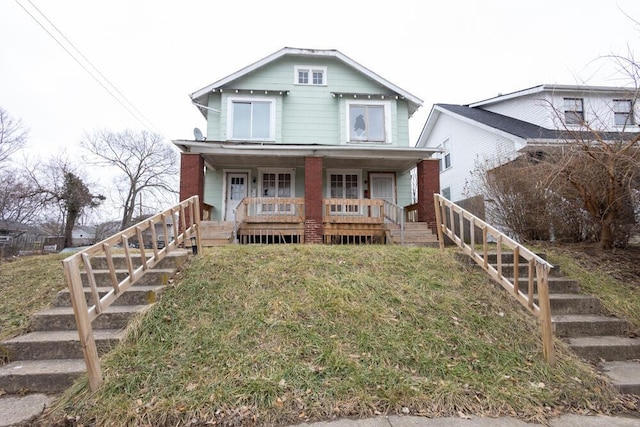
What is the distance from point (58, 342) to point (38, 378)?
45 cm

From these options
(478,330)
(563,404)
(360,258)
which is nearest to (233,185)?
(360,258)

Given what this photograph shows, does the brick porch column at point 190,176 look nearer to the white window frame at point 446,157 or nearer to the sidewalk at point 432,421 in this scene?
the sidewalk at point 432,421

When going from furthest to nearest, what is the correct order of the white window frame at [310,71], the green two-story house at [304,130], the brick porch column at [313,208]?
the white window frame at [310,71] < the green two-story house at [304,130] < the brick porch column at [313,208]

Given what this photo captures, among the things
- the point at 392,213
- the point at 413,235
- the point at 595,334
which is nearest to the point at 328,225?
the point at 392,213

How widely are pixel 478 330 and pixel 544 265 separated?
1.13 metres

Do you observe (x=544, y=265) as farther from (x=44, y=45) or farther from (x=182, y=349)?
(x=44, y=45)

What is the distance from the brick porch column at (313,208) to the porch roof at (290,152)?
770 millimetres

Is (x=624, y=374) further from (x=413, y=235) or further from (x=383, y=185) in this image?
(x=383, y=185)

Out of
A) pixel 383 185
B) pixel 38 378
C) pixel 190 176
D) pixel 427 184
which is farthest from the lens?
pixel 383 185

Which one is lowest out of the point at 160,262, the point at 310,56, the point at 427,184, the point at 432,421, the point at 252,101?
the point at 432,421

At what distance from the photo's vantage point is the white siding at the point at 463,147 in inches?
551

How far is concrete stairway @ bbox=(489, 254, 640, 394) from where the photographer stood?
11.4 feet

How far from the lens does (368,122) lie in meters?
12.9

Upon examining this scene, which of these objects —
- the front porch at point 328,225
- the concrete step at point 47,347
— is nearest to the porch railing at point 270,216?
the front porch at point 328,225
